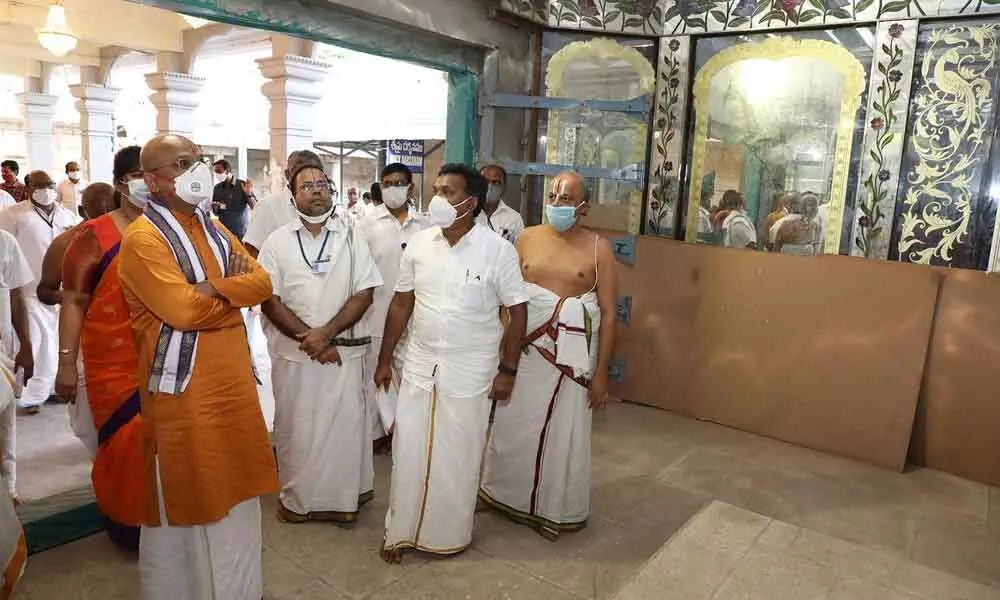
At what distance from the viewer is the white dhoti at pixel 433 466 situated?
9.68ft

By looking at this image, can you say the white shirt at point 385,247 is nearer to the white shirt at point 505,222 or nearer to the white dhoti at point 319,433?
the white shirt at point 505,222

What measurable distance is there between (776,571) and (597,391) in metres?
1.29

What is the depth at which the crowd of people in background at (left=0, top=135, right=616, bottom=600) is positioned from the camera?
2.29 metres

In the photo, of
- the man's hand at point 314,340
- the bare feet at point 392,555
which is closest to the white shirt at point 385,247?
the man's hand at point 314,340

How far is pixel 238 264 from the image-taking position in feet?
8.05

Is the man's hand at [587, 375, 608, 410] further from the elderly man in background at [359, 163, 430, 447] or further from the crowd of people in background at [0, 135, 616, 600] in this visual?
the elderly man in background at [359, 163, 430, 447]

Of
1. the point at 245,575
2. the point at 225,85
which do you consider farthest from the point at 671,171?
the point at 225,85

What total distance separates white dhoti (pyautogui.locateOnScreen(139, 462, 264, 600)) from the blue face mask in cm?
186

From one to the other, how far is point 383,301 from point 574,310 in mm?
1385

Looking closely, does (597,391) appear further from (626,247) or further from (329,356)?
(626,247)

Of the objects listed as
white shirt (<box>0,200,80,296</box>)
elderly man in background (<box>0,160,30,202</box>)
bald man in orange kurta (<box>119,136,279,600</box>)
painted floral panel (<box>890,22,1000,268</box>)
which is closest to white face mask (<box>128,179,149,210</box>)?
bald man in orange kurta (<box>119,136,279,600</box>)

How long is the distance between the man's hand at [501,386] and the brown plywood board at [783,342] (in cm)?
259

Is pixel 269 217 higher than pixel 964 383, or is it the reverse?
pixel 269 217

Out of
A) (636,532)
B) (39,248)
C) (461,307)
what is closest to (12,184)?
(39,248)
